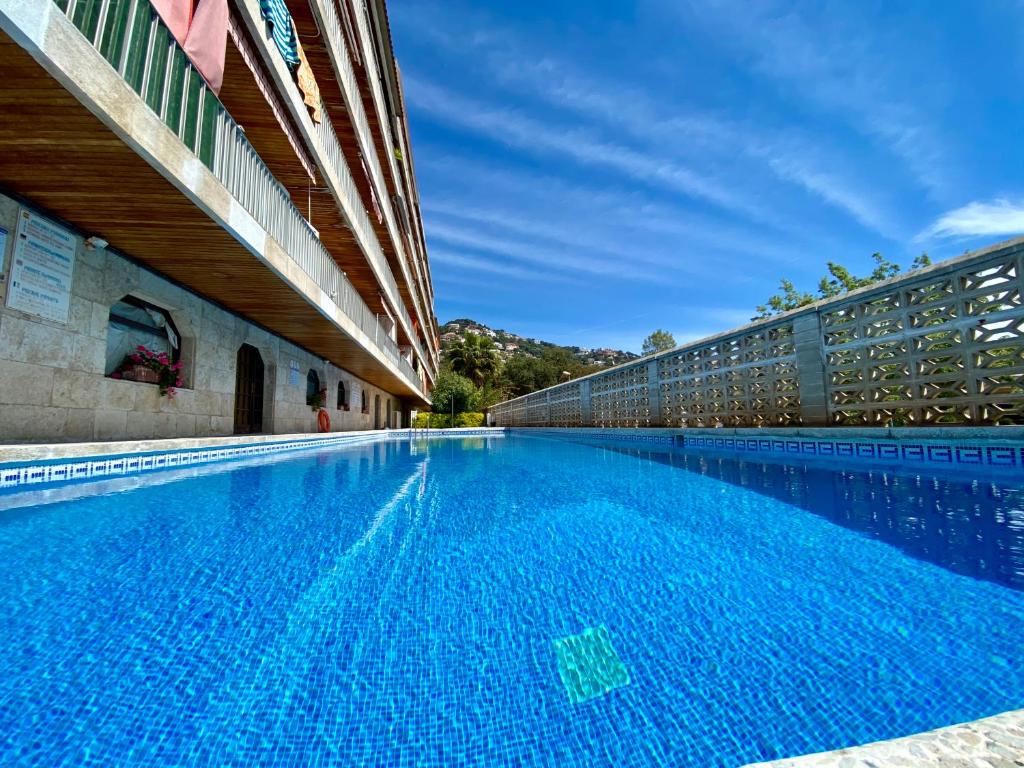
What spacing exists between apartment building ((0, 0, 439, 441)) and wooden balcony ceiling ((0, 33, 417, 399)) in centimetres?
2

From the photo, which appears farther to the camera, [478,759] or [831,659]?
[831,659]

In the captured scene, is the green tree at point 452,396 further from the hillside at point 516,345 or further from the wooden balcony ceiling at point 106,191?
the hillside at point 516,345

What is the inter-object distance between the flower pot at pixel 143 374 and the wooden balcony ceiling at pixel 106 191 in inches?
68.3

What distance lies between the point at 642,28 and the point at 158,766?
51.2 feet

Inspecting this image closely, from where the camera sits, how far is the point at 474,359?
49.2 metres

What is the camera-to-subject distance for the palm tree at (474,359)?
1939 inches

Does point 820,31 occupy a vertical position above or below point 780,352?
above

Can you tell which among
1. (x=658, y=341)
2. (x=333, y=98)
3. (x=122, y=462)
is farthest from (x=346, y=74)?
(x=658, y=341)

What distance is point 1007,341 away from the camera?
5.79 meters

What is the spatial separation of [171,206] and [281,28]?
4510mm

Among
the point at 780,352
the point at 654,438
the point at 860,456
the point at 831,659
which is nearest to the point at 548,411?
the point at 654,438

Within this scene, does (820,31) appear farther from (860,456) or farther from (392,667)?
(392,667)

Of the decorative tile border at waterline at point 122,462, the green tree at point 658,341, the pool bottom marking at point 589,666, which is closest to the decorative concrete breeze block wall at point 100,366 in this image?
the decorative tile border at waterline at point 122,462

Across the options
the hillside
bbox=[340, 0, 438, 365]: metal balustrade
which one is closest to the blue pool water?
bbox=[340, 0, 438, 365]: metal balustrade
